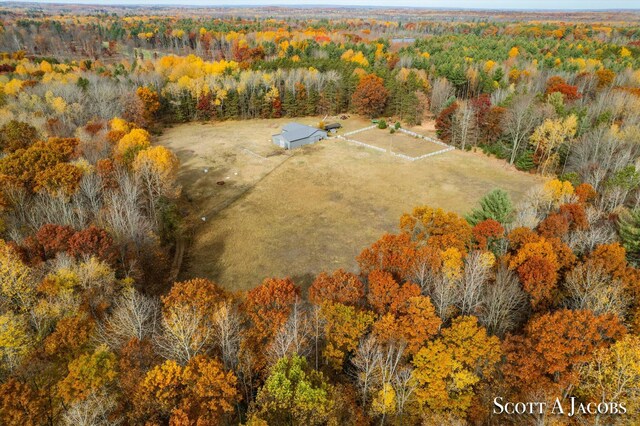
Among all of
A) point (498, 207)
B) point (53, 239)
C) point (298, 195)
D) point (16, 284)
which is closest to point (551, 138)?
point (498, 207)

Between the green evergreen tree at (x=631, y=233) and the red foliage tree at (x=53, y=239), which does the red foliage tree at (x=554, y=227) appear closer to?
the green evergreen tree at (x=631, y=233)

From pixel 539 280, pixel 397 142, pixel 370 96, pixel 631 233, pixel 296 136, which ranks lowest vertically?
pixel 397 142

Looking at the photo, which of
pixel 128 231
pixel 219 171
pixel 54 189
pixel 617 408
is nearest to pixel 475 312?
pixel 617 408

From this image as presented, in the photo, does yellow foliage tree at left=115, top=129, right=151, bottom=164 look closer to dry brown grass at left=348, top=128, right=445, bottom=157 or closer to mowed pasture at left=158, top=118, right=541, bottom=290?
mowed pasture at left=158, top=118, right=541, bottom=290

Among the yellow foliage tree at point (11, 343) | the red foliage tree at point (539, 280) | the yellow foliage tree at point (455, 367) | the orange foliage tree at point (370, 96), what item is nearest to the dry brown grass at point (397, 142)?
the orange foliage tree at point (370, 96)

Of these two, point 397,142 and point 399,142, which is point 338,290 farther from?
point 399,142

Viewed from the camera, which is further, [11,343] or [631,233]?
[631,233]
